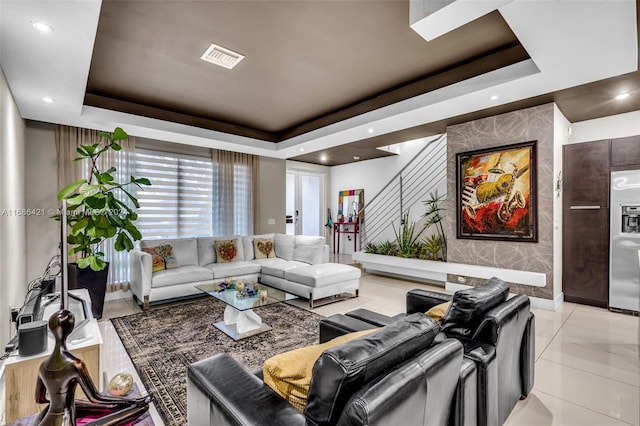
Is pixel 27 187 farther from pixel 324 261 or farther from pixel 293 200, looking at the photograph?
pixel 293 200

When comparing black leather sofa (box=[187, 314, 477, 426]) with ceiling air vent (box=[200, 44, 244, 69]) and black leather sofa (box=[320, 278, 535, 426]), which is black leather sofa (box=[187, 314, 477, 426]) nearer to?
black leather sofa (box=[320, 278, 535, 426])

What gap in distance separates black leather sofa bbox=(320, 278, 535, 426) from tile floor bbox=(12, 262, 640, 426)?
0.81 feet

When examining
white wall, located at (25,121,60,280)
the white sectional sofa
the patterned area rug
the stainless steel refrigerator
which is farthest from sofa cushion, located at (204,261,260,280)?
the stainless steel refrigerator

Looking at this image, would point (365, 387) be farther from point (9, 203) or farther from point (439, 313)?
point (9, 203)

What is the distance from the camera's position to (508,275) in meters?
4.13

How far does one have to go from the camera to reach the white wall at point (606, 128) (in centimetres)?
405

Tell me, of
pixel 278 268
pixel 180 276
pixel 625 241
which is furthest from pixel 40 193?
pixel 625 241

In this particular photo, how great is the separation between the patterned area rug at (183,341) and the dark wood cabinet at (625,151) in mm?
4327

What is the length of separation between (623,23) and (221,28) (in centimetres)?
305

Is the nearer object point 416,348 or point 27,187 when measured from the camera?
point 416,348

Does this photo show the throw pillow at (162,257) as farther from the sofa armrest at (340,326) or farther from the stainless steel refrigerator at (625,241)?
the stainless steel refrigerator at (625,241)

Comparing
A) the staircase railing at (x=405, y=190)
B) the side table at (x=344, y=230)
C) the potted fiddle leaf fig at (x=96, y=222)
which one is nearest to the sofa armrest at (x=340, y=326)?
the potted fiddle leaf fig at (x=96, y=222)

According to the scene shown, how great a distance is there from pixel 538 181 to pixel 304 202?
5611mm

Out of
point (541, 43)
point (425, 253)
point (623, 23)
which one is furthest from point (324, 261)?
point (623, 23)
